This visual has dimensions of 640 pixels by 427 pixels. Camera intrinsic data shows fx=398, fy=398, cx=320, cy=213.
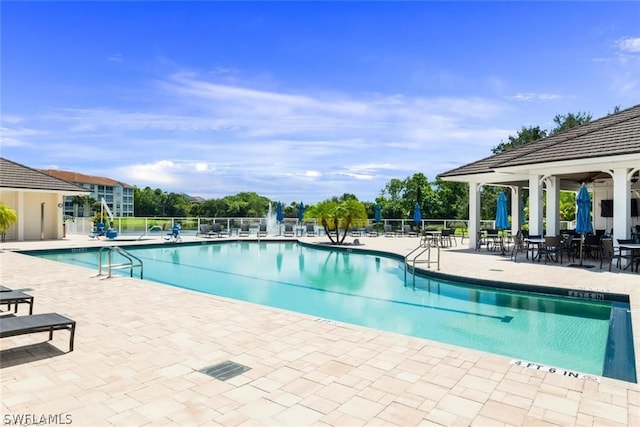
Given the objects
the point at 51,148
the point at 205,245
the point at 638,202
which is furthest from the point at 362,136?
the point at 51,148

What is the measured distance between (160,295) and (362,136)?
2111 cm

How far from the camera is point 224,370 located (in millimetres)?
3688

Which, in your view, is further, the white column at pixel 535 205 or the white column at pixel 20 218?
the white column at pixel 20 218

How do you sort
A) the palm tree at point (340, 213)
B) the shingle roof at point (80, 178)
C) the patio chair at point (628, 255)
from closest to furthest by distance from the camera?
the patio chair at point (628, 255)
the palm tree at point (340, 213)
the shingle roof at point (80, 178)

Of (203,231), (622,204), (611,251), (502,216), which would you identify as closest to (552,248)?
(611,251)

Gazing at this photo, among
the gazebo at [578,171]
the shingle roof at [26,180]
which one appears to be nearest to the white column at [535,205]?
the gazebo at [578,171]

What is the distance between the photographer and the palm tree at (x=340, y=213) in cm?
1780

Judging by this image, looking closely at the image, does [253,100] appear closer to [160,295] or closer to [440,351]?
[160,295]

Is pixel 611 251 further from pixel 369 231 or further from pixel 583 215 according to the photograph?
pixel 369 231

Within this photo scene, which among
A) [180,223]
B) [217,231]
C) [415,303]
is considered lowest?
[415,303]

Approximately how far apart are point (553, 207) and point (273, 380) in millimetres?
12498

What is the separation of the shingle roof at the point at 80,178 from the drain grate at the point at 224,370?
86718mm

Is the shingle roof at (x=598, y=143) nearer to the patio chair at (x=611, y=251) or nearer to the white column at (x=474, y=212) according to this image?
the white column at (x=474, y=212)

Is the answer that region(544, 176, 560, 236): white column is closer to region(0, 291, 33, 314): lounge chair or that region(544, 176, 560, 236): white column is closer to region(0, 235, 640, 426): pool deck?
region(0, 235, 640, 426): pool deck
